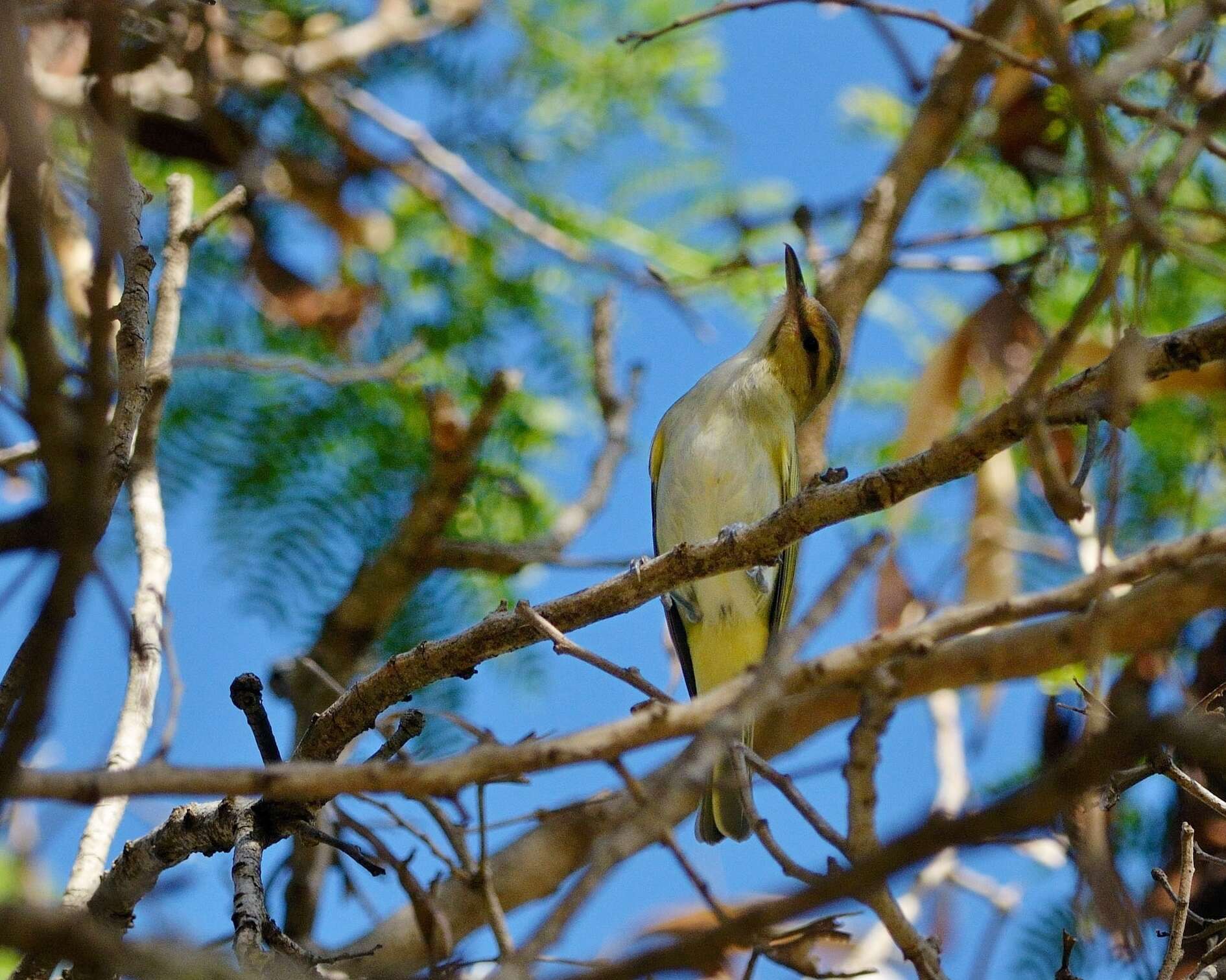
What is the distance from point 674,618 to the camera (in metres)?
5.43

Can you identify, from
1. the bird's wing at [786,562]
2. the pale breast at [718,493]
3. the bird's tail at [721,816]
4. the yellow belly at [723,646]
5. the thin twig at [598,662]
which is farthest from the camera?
the yellow belly at [723,646]

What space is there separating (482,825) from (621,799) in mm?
1742

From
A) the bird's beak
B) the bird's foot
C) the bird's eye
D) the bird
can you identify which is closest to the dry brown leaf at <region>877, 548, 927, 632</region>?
the bird

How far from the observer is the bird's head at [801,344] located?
17.5ft

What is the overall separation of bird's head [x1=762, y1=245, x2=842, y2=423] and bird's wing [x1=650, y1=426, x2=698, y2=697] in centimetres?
60

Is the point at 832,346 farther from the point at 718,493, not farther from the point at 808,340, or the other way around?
the point at 718,493

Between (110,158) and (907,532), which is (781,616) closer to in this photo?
(907,532)

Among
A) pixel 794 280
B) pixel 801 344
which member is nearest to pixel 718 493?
pixel 801 344

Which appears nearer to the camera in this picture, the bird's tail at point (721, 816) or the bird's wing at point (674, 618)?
the bird's tail at point (721, 816)

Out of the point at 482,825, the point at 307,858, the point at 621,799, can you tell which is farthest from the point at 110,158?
the point at 307,858

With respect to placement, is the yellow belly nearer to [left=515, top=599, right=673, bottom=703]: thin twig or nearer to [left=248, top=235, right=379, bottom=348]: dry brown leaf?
[left=248, top=235, right=379, bottom=348]: dry brown leaf

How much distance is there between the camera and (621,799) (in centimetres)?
368

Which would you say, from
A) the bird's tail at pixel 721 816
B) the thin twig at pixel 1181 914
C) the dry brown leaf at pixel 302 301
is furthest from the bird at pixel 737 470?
the thin twig at pixel 1181 914

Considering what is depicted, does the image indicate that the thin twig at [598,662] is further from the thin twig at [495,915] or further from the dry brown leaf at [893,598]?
the dry brown leaf at [893,598]
